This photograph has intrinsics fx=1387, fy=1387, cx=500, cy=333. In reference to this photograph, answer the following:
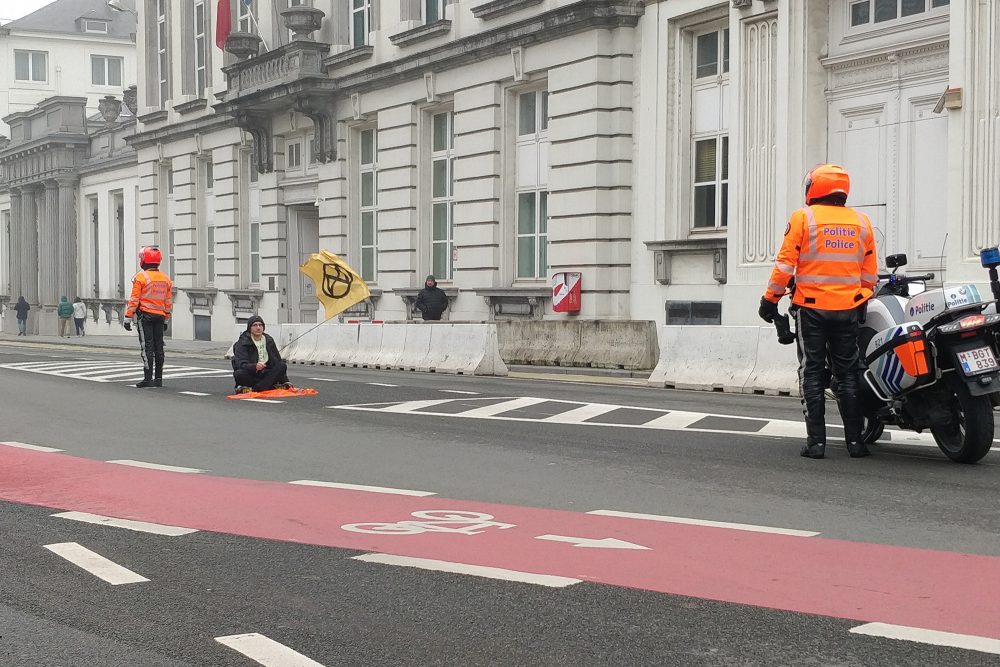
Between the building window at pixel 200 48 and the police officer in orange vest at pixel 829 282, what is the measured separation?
32956mm

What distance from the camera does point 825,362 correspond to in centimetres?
894

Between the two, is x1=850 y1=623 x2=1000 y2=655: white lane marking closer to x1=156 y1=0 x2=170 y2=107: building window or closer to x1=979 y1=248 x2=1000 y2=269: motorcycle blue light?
x1=979 y1=248 x2=1000 y2=269: motorcycle blue light

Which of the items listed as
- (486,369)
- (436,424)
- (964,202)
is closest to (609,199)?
(486,369)

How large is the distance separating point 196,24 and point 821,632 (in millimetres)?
38561

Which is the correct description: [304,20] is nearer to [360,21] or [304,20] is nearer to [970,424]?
[360,21]

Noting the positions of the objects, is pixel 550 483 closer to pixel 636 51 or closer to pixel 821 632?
pixel 821 632

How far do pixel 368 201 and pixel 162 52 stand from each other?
565 inches

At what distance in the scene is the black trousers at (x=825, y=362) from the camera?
28.7 ft

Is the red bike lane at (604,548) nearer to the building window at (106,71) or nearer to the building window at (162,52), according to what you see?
the building window at (162,52)

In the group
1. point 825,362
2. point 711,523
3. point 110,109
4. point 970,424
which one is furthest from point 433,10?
point 110,109

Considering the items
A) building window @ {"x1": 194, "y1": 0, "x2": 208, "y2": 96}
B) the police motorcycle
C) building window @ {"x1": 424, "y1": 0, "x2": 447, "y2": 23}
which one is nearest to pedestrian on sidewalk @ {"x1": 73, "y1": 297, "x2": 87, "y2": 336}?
building window @ {"x1": 194, "y1": 0, "x2": 208, "y2": 96}

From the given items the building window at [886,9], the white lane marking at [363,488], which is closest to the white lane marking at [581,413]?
the white lane marking at [363,488]

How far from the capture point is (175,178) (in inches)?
1599

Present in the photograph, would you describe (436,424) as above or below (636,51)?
below
